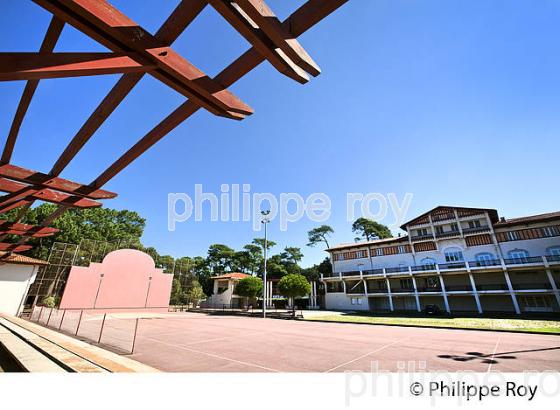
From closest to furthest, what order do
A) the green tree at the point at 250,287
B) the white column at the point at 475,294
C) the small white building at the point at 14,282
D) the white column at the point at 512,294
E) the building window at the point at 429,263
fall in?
1. the small white building at the point at 14,282
2. the white column at the point at 512,294
3. the white column at the point at 475,294
4. the green tree at the point at 250,287
5. the building window at the point at 429,263

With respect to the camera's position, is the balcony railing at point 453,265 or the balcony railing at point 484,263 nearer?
the balcony railing at point 484,263

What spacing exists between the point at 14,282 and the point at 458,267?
42505 millimetres

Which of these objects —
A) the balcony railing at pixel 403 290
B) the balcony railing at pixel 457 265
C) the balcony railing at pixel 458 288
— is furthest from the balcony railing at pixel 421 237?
the balcony railing at pixel 403 290

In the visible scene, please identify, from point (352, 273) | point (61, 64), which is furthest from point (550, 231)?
point (61, 64)

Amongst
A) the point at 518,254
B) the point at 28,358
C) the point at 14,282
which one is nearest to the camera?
the point at 28,358

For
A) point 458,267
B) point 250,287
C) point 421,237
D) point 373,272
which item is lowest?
point 250,287

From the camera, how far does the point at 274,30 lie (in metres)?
1.46

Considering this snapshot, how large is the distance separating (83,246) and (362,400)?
3677 centimetres

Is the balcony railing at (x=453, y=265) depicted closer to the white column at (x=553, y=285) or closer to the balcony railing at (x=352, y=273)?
the white column at (x=553, y=285)

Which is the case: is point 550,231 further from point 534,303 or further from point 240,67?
point 240,67

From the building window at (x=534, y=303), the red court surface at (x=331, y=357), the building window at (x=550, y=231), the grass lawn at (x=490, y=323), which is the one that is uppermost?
the building window at (x=550, y=231)

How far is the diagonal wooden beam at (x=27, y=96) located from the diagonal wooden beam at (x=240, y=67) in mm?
977

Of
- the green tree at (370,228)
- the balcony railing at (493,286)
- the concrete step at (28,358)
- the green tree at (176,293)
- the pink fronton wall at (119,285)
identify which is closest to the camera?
the concrete step at (28,358)

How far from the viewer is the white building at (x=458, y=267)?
84.9 feet
